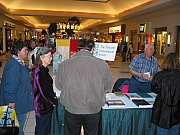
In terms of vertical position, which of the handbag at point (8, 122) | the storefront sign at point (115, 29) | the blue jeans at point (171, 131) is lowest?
the blue jeans at point (171, 131)

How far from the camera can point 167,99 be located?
6.93 feet

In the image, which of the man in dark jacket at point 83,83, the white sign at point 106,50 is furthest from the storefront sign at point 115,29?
the man in dark jacket at point 83,83

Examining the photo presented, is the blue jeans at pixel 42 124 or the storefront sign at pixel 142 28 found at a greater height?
the storefront sign at pixel 142 28

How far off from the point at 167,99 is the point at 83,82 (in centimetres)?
107

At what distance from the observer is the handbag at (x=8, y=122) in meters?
2.04

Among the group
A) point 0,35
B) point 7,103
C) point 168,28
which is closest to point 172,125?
point 7,103

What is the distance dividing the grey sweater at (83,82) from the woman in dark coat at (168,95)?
2.47 ft

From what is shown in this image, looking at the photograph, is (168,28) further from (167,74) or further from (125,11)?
(167,74)

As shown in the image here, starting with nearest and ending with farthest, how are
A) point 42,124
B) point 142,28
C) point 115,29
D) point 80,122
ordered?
1. point 80,122
2. point 42,124
3. point 142,28
4. point 115,29

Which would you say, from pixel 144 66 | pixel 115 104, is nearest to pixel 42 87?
pixel 115 104

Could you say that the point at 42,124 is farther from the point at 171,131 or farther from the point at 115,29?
the point at 115,29

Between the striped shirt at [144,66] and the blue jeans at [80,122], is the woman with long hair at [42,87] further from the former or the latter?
the striped shirt at [144,66]

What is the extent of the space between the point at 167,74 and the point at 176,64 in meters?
0.18

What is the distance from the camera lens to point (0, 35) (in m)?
17.2
